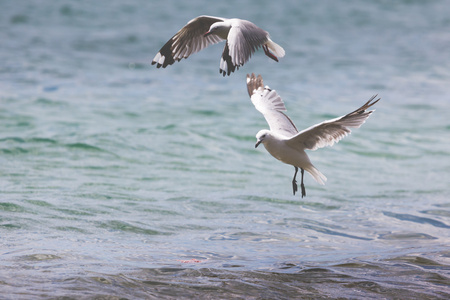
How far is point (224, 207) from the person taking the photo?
8.63 meters

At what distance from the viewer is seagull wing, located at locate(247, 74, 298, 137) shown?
664 centimetres

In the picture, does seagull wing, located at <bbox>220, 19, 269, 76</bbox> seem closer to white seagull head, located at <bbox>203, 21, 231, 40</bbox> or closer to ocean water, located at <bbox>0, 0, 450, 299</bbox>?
white seagull head, located at <bbox>203, 21, 231, 40</bbox>

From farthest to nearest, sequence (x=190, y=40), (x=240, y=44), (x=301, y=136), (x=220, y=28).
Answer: (x=190, y=40), (x=220, y=28), (x=240, y=44), (x=301, y=136)

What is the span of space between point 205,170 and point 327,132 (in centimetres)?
499

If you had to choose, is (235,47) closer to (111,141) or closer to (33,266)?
(33,266)

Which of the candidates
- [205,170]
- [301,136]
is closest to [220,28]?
[301,136]

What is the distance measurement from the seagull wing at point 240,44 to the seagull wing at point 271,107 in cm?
82

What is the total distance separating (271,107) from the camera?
7.01 m

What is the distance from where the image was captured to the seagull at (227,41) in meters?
5.98

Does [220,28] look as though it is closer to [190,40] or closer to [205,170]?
[190,40]

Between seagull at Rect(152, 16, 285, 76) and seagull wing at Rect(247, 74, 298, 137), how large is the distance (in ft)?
1.81

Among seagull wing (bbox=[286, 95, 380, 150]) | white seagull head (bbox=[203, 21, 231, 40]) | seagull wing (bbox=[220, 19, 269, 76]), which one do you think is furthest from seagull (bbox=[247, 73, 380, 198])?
white seagull head (bbox=[203, 21, 231, 40])

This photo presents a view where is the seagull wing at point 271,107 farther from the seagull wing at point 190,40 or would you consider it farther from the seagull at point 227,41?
the seagull wing at point 190,40

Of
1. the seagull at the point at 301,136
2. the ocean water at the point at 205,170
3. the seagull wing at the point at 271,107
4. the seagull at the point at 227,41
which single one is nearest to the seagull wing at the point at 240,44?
the seagull at the point at 227,41
